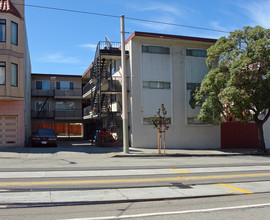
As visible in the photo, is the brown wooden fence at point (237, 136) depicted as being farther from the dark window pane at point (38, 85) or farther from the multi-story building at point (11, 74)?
the dark window pane at point (38, 85)

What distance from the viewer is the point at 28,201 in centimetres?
661

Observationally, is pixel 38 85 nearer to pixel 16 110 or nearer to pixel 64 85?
pixel 64 85

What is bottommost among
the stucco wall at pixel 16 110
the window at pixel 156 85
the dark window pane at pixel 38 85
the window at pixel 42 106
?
the stucco wall at pixel 16 110

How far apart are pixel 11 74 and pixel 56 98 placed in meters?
18.1

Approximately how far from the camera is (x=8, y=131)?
21.1 meters

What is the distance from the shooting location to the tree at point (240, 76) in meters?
19.9

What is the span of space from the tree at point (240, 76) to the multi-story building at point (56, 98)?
20.9 meters

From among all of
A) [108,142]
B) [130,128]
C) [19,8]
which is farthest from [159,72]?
[19,8]

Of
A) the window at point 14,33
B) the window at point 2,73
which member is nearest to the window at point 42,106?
the window at point 14,33

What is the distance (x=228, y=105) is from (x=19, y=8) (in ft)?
53.4

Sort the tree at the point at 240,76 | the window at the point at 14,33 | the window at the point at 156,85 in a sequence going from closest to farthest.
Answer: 1. the tree at the point at 240,76
2. the window at the point at 14,33
3. the window at the point at 156,85

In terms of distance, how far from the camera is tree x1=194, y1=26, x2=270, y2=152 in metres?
19.9

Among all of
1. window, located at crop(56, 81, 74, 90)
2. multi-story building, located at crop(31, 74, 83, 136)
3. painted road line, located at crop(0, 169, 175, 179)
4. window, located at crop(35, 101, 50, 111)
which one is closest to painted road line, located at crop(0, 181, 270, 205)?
painted road line, located at crop(0, 169, 175, 179)

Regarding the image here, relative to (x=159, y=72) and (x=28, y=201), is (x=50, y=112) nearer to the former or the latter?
(x=159, y=72)
